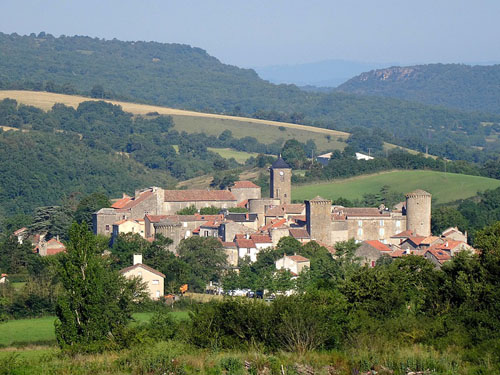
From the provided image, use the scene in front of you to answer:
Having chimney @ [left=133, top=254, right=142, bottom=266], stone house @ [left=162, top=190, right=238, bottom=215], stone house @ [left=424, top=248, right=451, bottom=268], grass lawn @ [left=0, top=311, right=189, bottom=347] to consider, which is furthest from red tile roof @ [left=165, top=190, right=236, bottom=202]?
grass lawn @ [left=0, top=311, right=189, bottom=347]

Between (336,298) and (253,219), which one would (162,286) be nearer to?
(253,219)

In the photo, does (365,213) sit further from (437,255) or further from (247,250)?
(437,255)

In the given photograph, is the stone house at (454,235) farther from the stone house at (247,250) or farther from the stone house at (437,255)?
the stone house at (247,250)

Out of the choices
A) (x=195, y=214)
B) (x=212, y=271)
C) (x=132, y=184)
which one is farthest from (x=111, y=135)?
(x=212, y=271)

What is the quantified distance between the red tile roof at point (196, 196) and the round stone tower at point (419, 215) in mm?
12324

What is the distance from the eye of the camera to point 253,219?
6231 centimetres

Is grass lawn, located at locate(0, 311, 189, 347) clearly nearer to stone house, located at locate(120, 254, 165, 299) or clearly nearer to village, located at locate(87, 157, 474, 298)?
stone house, located at locate(120, 254, 165, 299)

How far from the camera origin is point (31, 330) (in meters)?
39.5

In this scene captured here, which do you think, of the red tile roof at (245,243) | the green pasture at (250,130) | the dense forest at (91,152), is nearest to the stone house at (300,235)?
the red tile roof at (245,243)

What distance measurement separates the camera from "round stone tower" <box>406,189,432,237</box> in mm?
62281

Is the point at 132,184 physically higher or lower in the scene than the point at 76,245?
lower

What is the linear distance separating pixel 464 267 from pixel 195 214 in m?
32.5

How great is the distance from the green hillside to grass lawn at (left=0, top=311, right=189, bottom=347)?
39181 mm

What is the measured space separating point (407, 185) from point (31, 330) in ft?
169
